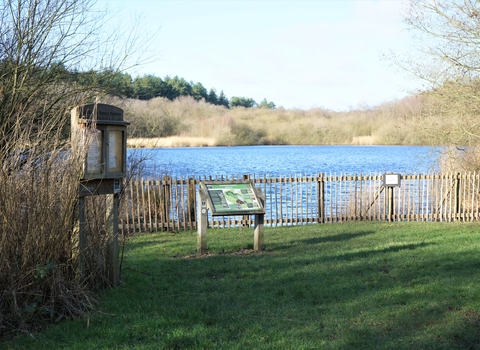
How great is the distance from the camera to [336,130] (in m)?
74.1

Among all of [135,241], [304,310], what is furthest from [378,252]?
[135,241]

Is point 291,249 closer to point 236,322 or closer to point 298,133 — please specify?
point 236,322

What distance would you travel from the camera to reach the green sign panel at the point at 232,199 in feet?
35.5

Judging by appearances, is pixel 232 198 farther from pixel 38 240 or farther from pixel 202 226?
pixel 38 240

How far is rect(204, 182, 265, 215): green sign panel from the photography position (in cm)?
1082

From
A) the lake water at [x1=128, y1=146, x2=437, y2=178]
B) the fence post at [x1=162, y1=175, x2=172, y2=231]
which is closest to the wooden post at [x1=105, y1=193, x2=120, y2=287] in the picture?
the fence post at [x1=162, y1=175, x2=172, y2=231]

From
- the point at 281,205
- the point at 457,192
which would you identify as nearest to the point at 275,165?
the point at 457,192

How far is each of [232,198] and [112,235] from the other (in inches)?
153

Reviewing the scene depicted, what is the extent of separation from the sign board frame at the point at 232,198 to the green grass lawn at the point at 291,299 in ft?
2.75

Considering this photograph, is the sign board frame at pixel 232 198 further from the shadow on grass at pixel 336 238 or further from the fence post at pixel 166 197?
the fence post at pixel 166 197

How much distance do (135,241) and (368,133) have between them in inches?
2334

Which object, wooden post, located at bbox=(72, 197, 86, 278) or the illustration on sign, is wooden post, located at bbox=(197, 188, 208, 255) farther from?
wooden post, located at bbox=(72, 197, 86, 278)

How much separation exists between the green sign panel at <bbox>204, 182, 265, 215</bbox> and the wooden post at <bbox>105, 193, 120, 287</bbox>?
10.9ft

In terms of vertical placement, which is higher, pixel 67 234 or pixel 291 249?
pixel 67 234
